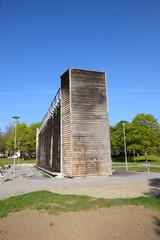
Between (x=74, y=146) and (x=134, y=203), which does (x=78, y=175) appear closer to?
(x=74, y=146)

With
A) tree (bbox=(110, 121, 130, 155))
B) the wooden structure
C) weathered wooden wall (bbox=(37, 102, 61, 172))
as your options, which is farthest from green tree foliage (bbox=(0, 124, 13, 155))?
the wooden structure

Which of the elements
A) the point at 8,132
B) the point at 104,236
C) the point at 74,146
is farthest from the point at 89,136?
the point at 8,132

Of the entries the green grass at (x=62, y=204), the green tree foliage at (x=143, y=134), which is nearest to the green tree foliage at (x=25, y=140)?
the green tree foliage at (x=143, y=134)

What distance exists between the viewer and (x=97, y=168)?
18062mm

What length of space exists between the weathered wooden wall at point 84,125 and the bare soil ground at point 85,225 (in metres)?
10.7

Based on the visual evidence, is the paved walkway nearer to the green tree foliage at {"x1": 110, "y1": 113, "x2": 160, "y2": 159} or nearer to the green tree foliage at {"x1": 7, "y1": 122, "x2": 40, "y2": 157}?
the green tree foliage at {"x1": 110, "y1": 113, "x2": 160, "y2": 159}

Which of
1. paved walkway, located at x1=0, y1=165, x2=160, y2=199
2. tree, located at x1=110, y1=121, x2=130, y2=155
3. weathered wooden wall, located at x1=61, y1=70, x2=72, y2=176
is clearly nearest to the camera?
paved walkway, located at x1=0, y1=165, x2=160, y2=199

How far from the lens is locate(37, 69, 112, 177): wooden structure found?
1767 centimetres

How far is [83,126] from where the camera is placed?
18.3 metres

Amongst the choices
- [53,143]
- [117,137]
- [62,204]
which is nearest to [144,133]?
[117,137]

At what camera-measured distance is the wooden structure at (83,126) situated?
1767 centimetres

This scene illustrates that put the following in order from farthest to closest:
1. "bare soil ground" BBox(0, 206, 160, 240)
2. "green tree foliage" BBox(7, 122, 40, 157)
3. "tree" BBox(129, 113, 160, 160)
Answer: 1. "green tree foliage" BBox(7, 122, 40, 157)
2. "tree" BBox(129, 113, 160, 160)
3. "bare soil ground" BBox(0, 206, 160, 240)

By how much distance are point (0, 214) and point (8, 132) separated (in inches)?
3142

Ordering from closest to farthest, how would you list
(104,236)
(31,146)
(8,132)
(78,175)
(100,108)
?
1. (104,236)
2. (78,175)
3. (100,108)
4. (31,146)
5. (8,132)
